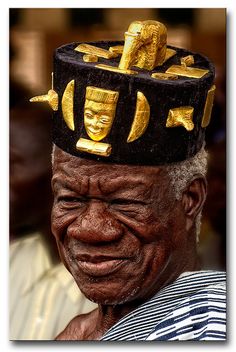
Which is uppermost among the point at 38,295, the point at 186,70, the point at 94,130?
the point at 186,70

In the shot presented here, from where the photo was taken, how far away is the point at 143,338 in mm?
2740

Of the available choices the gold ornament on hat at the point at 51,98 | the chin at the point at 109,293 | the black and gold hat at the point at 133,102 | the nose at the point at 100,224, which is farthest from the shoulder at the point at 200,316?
the gold ornament on hat at the point at 51,98

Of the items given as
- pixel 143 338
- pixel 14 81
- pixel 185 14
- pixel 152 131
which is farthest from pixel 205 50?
pixel 143 338

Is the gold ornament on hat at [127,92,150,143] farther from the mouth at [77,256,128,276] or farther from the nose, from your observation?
the mouth at [77,256,128,276]

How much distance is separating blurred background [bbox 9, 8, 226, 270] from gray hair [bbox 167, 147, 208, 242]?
0.04 metres

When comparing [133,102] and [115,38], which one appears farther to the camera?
[115,38]

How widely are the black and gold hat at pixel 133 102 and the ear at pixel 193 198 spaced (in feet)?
0.30

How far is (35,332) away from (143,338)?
31cm

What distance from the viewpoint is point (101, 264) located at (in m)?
2.69

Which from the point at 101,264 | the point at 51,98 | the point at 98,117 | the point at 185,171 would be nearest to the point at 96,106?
the point at 98,117

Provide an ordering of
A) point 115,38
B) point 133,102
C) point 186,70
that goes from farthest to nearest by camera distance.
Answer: point 115,38, point 186,70, point 133,102

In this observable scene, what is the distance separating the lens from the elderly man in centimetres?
258

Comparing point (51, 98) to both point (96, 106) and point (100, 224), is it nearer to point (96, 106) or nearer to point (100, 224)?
point (96, 106)

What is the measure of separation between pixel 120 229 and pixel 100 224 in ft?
0.17
